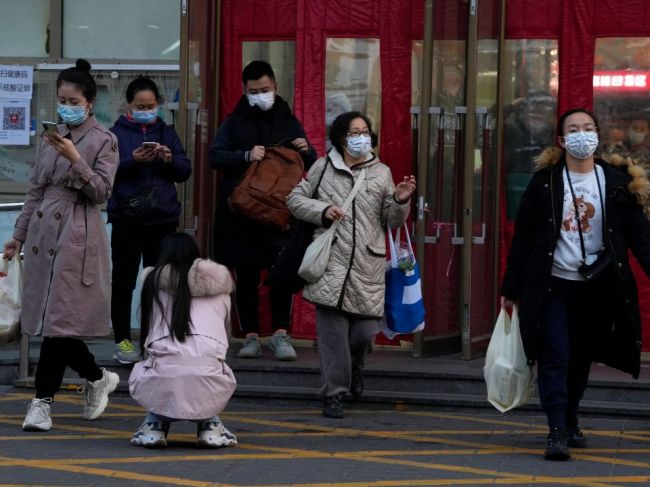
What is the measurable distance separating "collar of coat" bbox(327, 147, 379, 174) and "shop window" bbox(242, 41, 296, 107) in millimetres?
2231

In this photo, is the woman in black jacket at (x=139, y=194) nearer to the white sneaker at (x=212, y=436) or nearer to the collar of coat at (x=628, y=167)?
the white sneaker at (x=212, y=436)

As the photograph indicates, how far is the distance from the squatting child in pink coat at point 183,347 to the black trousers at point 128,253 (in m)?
1.73

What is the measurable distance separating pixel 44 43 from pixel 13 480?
5726 millimetres

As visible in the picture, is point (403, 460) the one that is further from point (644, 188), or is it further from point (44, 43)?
point (44, 43)

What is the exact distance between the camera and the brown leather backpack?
9.59 meters

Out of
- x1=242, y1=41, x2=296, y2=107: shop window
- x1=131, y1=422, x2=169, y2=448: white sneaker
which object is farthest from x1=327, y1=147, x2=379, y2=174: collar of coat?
x1=242, y1=41, x2=296, y2=107: shop window

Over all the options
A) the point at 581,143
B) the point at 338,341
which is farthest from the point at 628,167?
the point at 338,341

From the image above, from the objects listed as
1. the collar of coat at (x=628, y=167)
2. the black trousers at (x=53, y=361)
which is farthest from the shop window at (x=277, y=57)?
the collar of coat at (x=628, y=167)

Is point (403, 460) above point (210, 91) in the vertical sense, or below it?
below

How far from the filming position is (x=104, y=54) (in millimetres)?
11781

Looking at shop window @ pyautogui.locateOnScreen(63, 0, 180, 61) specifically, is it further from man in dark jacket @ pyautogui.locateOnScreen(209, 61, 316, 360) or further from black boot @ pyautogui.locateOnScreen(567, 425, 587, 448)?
black boot @ pyautogui.locateOnScreen(567, 425, 587, 448)

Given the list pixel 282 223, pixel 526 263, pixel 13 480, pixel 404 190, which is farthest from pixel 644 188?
pixel 13 480

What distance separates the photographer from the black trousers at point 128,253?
9656 mm

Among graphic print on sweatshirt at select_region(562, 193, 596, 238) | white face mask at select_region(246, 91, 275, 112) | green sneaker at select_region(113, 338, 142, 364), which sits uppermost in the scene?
white face mask at select_region(246, 91, 275, 112)
